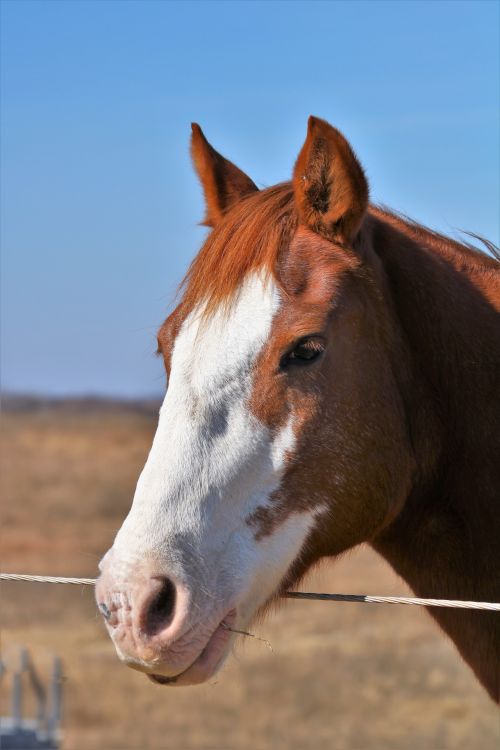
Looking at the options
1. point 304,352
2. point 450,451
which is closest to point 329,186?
point 304,352

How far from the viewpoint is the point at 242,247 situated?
304 cm

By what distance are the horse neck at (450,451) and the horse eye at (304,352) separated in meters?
0.38

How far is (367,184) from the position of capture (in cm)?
307

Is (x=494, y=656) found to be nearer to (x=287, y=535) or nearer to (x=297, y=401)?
(x=287, y=535)

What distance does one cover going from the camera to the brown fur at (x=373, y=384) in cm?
290

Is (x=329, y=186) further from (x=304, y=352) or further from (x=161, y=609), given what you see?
(x=161, y=609)

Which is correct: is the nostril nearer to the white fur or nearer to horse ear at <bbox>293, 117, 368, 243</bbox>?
the white fur

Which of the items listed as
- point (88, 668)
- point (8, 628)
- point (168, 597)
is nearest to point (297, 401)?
point (168, 597)

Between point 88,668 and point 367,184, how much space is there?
13.9m

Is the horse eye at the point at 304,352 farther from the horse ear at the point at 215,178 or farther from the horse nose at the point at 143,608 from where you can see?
the horse ear at the point at 215,178

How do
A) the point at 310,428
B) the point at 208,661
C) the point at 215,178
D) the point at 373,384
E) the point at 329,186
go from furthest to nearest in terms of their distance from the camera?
the point at 215,178, the point at 329,186, the point at 373,384, the point at 310,428, the point at 208,661

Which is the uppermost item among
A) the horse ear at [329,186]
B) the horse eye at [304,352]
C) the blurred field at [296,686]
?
the horse ear at [329,186]

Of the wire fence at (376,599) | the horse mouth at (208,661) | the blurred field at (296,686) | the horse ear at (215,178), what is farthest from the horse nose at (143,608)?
the blurred field at (296,686)

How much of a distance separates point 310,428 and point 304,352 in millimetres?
237
